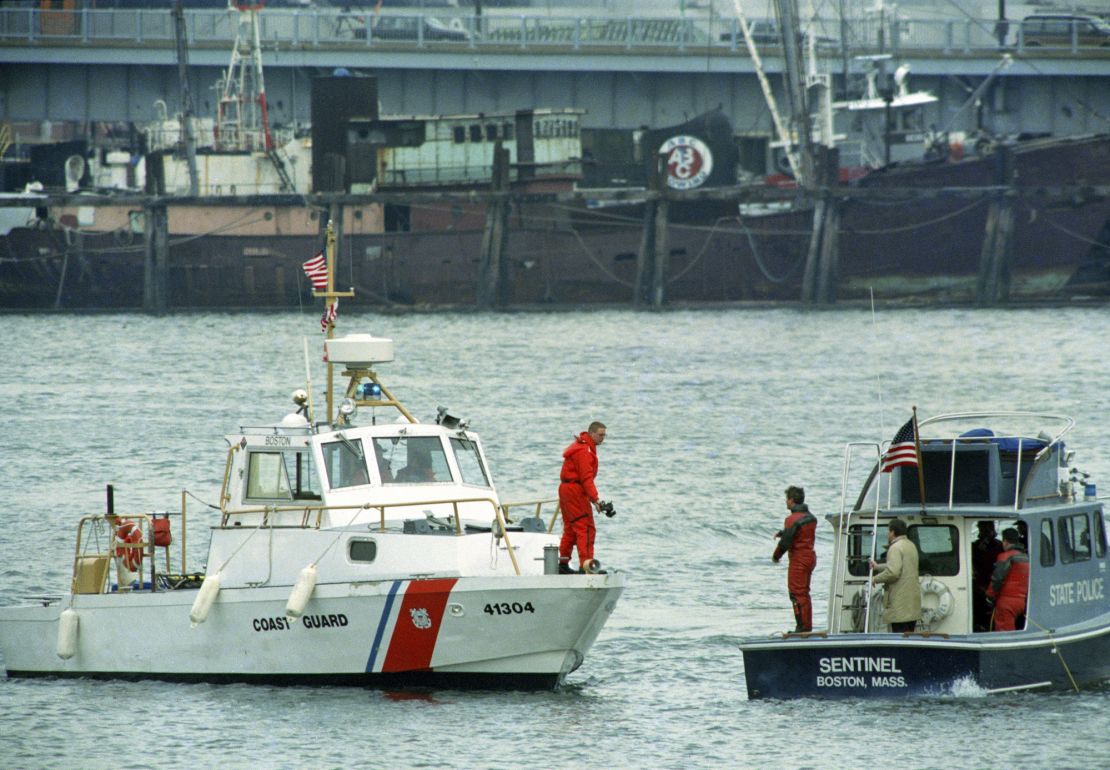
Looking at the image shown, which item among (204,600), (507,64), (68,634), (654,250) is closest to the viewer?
(204,600)

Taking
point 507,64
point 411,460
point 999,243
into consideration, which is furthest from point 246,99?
point 411,460

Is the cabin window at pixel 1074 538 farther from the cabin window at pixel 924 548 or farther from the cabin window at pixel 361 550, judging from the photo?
the cabin window at pixel 361 550

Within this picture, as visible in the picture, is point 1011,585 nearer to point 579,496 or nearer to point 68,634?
point 579,496

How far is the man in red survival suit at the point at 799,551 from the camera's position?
834 inches

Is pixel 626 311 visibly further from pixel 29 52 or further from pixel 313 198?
pixel 29 52

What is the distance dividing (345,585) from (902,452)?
6.43 meters

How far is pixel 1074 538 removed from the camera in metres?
22.0

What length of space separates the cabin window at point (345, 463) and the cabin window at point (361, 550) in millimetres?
1200

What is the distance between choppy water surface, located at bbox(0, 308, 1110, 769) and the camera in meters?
20.3

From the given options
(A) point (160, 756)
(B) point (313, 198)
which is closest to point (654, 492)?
(A) point (160, 756)

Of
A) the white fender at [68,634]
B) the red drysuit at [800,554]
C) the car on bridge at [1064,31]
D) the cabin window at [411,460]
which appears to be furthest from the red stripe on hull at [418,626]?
the car on bridge at [1064,31]

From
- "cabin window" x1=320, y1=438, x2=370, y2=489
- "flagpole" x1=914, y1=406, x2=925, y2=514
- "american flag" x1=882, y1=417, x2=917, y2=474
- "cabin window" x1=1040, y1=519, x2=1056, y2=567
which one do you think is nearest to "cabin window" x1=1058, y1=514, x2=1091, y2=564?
"cabin window" x1=1040, y1=519, x2=1056, y2=567

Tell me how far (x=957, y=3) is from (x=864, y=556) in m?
78.3

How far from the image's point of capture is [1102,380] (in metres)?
62.8
